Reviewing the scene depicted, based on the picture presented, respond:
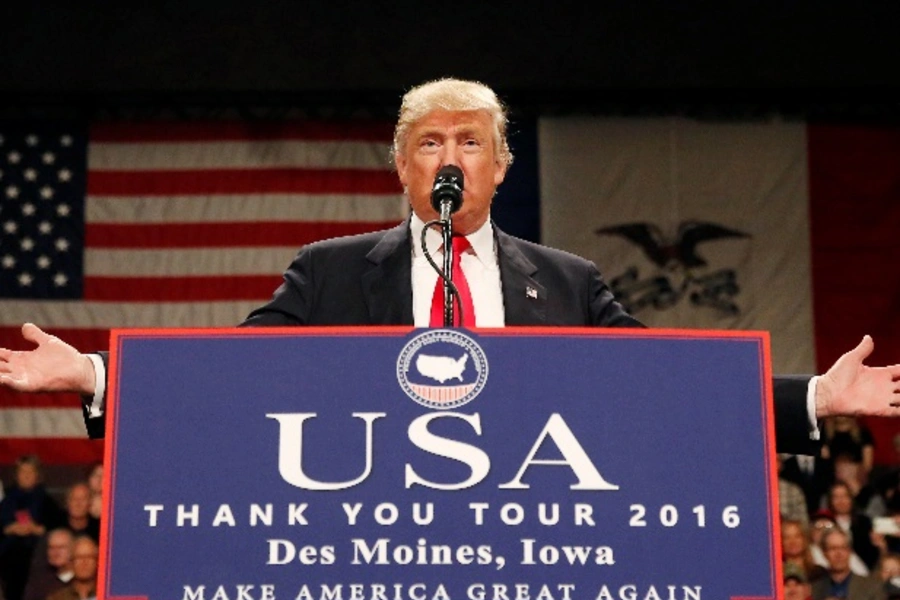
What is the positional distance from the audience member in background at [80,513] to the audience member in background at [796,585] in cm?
320

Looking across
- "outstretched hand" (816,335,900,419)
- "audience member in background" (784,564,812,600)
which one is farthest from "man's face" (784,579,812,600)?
"outstretched hand" (816,335,900,419)

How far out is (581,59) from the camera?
24.0ft

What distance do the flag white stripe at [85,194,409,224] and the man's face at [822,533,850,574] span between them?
9.01 ft

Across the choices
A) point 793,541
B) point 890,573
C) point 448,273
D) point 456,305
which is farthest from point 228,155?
point 448,273

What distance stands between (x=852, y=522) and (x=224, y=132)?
12.3ft

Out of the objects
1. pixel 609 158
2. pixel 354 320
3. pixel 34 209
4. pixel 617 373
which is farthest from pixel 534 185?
pixel 617 373

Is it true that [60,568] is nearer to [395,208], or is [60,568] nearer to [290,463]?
[395,208]

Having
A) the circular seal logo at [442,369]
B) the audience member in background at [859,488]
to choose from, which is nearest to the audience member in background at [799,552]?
the audience member in background at [859,488]

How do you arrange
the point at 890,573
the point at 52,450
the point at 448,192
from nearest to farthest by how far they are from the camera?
1. the point at 448,192
2. the point at 890,573
3. the point at 52,450

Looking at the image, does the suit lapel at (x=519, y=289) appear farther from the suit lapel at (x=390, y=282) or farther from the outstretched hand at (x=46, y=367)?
the outstretched hand at (x=46, y=367)

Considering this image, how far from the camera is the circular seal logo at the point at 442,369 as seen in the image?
183cm

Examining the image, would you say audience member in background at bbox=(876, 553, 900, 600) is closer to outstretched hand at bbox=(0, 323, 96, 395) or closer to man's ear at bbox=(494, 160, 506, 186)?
man's ear at bbox=(494, 160, 506, 186)

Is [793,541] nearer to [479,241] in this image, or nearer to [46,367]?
[479,241]

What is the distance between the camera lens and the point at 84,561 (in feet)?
22.3
